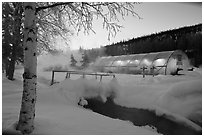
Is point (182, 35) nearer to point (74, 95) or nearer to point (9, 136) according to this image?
point (74, 95)

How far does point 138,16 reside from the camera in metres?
4.65

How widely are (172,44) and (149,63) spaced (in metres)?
4.62

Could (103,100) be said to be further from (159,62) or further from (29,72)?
(159,62)

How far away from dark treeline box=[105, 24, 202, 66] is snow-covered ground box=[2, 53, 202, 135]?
40.0 ft

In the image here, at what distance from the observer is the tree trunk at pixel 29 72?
3496 millimetres

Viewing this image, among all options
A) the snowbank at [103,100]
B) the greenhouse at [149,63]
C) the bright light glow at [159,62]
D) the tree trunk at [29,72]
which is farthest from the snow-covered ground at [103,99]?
the bright light glow at [159,62]

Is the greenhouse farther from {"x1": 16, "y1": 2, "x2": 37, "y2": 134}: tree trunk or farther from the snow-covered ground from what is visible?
{"x1": 16, "y1": 2, "x2": 37, "y2": 134}: tree trunk

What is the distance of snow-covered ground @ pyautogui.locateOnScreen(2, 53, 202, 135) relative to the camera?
4.18 m

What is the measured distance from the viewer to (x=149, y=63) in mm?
24109

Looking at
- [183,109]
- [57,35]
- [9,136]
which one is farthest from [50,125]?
[57,35]

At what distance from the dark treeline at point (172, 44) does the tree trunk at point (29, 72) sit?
16.7 meters

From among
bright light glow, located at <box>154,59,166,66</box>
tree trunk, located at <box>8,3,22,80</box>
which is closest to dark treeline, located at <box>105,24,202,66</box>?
bright light glow, located at <box>154,59,166,66</box>

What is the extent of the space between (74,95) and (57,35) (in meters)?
5.56

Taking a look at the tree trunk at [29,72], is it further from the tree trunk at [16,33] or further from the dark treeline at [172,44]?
the dark treeline at [172,44]
